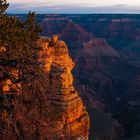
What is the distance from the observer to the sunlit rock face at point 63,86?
34062 mm

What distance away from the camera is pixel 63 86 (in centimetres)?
3484

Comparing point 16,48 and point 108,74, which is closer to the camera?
point 16,48

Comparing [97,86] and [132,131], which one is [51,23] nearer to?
[97,86]

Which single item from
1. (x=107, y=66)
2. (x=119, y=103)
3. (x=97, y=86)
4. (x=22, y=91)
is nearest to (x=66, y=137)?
(x=22, y=91)

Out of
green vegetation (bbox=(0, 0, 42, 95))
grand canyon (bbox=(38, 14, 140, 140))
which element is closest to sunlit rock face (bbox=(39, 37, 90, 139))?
grand canyon (bbox=(38, 14, 140, 140))

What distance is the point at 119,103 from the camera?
285ft

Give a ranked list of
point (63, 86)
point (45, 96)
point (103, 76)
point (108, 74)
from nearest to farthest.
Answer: point (45, 96), point (63, 86), point (103, 76), point (108, 74)

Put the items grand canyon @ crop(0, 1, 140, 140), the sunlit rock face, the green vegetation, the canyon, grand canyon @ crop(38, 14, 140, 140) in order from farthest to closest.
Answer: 1. grand canyon @ crop(38, 14, 140, 140)
2. the canyon
3. the sunlit rock face
4. the green vegetation
5. grand canyon @ crop(0, 1, 140, 140)

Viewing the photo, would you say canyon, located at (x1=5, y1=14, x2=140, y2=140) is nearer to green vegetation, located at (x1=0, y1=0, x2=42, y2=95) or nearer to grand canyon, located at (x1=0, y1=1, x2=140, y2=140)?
grand canyon, located at (x1=0, y1=1, x2=140, y2=140)

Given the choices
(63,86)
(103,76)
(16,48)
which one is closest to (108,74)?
(103,76)

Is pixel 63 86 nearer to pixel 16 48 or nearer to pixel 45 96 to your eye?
pixel 16 48

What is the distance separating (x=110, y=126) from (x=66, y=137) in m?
41.5

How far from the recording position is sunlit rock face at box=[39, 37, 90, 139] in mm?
34062

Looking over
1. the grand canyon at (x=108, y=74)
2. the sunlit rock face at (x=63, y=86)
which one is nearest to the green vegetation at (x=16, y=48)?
the sunlit rock face at (x=63, y=86)
